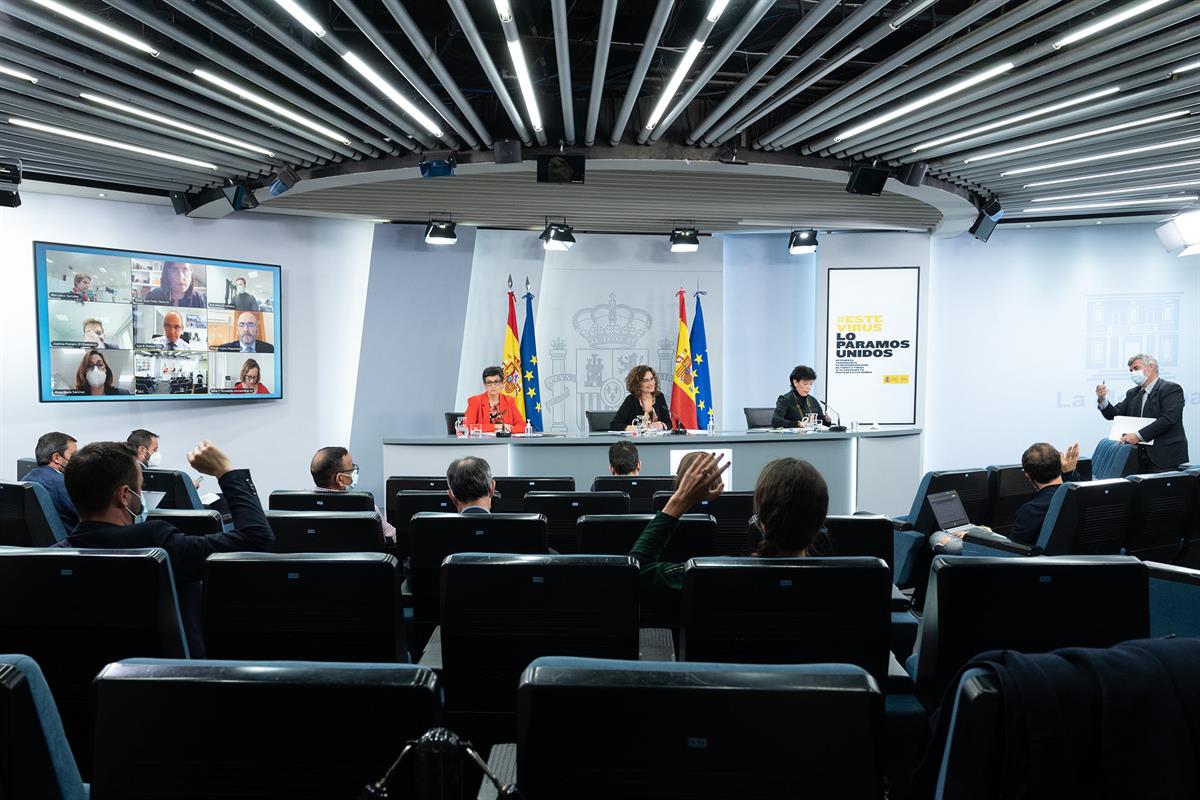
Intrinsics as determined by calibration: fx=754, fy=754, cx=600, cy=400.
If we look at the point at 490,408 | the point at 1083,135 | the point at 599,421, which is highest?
the point at 1083,135

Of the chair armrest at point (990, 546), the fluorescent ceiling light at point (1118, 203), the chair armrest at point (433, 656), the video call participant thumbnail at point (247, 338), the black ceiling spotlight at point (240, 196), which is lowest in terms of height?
the chair armrest at point (433, 656)

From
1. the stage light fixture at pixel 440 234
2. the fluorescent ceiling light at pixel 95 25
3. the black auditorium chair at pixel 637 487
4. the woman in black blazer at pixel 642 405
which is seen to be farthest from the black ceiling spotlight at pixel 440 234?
the black auditorium chair at pixel 637 487

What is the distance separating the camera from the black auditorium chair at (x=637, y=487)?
15.8ft

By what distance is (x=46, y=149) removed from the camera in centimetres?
584

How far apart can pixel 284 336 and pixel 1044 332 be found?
379 inches

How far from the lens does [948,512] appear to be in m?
4.23

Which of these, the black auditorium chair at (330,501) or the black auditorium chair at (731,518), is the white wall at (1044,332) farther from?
the black auditorium chair at (330,501)

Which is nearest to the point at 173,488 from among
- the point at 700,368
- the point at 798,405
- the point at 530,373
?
Answer: the point at 530,373

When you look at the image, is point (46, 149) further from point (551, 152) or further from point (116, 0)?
point (551, 152)

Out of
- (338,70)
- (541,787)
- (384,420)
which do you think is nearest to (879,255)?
(384,420)

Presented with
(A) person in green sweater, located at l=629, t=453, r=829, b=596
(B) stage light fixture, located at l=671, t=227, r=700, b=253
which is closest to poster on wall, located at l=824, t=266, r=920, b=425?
(B) stage light fixture, located at l=671, t=227, r=700, b=253

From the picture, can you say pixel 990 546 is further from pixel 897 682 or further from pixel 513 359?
pixel 513 359

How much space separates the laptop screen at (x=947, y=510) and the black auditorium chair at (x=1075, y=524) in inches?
11.7

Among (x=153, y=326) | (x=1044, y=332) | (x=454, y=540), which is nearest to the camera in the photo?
(x=454, y=540)
